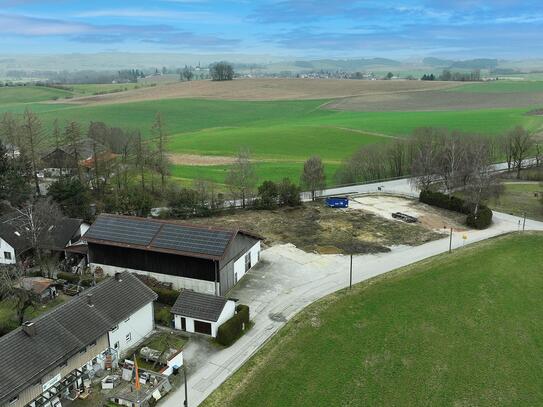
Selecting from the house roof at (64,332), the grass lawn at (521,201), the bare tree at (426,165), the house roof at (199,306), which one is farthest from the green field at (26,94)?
the house roof at (199,306)

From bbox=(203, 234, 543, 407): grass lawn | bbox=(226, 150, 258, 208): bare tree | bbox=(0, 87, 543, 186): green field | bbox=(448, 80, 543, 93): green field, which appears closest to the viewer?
bbox=(203, 234, 543, 407): grass lawn

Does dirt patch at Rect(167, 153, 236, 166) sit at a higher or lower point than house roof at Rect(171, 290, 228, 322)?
higher

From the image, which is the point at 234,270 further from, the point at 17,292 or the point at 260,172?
the point at 260,172

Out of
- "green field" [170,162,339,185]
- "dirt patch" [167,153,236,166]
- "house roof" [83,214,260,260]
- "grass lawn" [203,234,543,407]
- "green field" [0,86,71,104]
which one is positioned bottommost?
"grass lawn" [203,234,543,407]

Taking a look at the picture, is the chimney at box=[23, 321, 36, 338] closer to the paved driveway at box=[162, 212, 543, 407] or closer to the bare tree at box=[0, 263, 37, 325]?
the bare tree at box=[0, 263, 37, 325]

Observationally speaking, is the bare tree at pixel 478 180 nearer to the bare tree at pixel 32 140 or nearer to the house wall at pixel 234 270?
the house wall at pixel 234 270

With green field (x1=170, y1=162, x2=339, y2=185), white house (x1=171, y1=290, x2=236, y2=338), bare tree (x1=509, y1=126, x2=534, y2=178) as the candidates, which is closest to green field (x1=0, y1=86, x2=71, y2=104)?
green field (x1=170, y1=162, x2=339, y2=185)

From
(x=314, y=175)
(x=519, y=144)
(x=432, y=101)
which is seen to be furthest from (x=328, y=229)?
(x=432, y=101)

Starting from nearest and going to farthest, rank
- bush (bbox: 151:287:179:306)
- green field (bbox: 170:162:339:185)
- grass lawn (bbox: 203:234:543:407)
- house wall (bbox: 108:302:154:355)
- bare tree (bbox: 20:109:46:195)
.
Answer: grass lawn (bbox: 203:234:543:407), house wall (bbox: 108:302:154:355), bush (bbox: 151:287:179:306), bare tree (bbox: 20:109:46:195), green field (bbox: 170:162:339:185)
